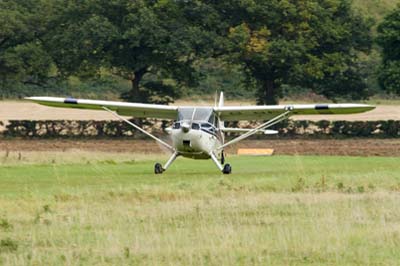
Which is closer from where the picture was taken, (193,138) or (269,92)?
(193,138)

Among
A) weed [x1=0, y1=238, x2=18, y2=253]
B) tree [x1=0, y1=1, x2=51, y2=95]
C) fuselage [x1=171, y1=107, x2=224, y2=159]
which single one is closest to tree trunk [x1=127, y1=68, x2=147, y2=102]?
tree [x1=0, y1=1, x2=51, y2=95]

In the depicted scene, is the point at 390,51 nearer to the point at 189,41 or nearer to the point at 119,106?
the point at 189,41

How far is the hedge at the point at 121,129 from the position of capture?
5706cm

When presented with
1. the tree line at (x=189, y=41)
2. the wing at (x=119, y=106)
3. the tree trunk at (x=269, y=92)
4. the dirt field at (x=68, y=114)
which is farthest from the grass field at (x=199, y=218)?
the dirt field at (x=68, y=114)

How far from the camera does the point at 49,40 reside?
63281 millimetres

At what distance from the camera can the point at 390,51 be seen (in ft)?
206

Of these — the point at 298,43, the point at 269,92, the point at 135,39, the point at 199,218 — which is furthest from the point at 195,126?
the point at 269,92

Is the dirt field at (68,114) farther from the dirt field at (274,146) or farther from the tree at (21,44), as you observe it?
the dirt field at (274,146)

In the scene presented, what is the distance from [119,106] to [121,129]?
2261cm

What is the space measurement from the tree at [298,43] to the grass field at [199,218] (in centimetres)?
2813

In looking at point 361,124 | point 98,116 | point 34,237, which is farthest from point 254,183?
point 98,116

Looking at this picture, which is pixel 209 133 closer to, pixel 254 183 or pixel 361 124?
pixel 254 183

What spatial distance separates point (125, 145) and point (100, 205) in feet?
99.4

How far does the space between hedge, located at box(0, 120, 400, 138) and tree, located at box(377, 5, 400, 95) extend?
429 cm
